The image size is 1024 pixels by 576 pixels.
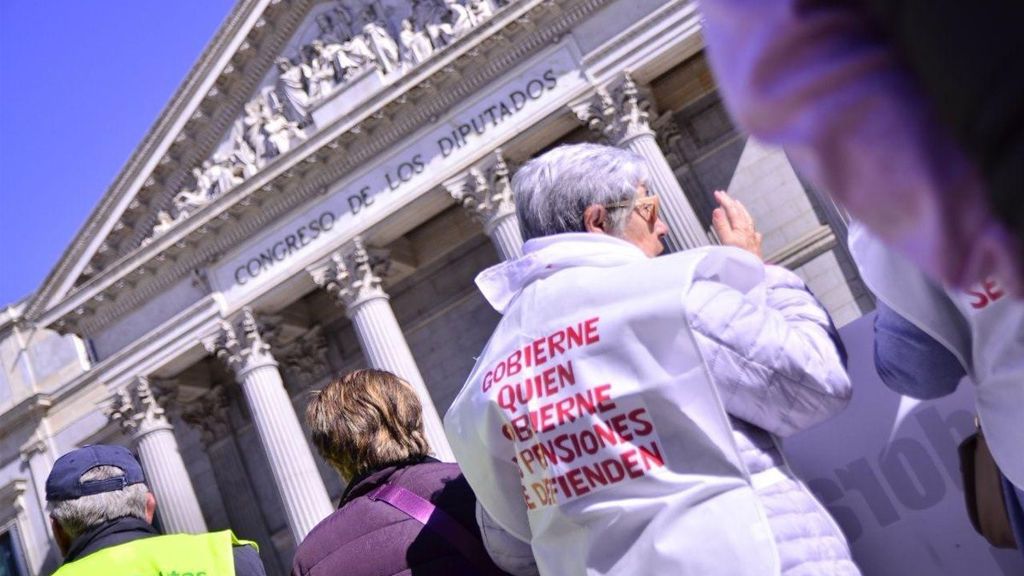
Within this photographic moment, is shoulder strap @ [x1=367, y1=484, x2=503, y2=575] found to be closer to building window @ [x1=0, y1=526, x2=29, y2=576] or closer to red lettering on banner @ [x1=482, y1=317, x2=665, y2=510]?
red lettering on banner @ [x1=482, y1=317, x2=665, y2=510]

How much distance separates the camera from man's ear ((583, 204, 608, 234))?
3.20 m

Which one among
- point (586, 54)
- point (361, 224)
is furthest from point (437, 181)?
point (586, 54)

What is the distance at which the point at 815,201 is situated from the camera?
58.7 feet

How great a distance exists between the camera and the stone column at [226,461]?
2283 cm

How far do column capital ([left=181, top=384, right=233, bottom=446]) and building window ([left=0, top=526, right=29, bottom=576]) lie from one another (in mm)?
4917

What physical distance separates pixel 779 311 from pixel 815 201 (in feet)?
51.3

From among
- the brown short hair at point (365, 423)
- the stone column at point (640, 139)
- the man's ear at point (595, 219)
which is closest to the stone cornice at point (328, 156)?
the stone column at point (640, 139)

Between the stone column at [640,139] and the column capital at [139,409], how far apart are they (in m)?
9.43

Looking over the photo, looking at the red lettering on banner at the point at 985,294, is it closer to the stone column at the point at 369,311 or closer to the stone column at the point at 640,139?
the stone column at the point at 640,139

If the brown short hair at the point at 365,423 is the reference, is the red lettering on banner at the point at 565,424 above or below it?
below

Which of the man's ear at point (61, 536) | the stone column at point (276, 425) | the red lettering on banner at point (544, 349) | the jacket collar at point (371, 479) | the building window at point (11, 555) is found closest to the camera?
the red lettering on banner at point (544, 349)

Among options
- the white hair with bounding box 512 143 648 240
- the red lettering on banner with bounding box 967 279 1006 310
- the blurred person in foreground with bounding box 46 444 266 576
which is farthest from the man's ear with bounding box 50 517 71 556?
the red lettering on banner with bounding box 967 279 1006 310

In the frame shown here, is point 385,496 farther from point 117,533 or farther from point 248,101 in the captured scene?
point 248,101

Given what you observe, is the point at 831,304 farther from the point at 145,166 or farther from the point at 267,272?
the point at 145,166
